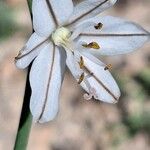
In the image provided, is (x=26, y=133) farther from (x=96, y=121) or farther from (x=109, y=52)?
(x=96, y=121)

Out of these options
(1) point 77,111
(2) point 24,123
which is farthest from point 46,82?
(1) point 77,111

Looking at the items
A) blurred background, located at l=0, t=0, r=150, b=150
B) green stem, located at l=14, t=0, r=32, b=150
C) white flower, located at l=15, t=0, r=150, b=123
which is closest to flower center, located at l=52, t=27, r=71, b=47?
white flower, located at l=15, t=0, r=150, b=123

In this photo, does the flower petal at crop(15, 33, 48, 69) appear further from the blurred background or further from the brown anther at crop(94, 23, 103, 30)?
the blurred background

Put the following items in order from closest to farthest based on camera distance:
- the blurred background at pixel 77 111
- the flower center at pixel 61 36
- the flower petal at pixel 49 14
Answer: the flower petal at pixel 49 14 → the flower center at pixel 61 36 → the blurred background at pixel 77 111

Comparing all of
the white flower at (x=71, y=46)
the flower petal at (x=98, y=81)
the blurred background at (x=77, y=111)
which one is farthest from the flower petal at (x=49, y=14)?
the blurred background at (x=77, y=111)

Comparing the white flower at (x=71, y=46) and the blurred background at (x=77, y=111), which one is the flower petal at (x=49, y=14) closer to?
the white flower at (x=71, y=46)

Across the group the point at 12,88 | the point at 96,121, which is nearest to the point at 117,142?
the point at 96,121

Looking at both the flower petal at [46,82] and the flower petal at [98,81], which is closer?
the flower petal at [46,82]

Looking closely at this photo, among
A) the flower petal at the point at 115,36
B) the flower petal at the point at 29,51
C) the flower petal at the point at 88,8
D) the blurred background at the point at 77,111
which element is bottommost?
the blurred background at the point at 77,111
